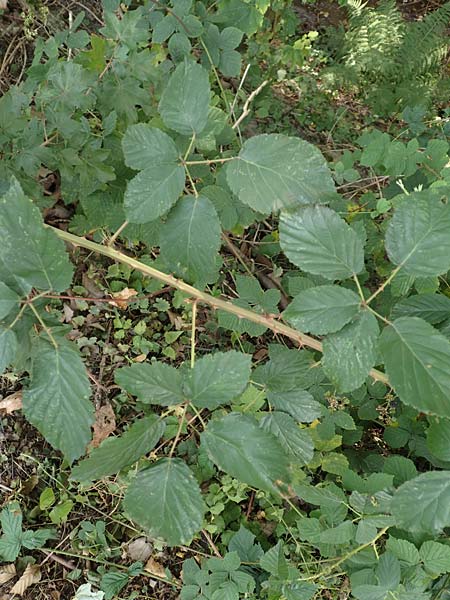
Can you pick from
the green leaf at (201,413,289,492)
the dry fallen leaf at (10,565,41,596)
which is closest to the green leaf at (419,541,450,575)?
the green leaf at (201,413,289,492)

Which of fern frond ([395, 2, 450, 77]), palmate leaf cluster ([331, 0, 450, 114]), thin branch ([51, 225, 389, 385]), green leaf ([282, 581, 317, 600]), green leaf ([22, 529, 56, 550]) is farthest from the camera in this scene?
fern frond ([395, 2, 450, 77])

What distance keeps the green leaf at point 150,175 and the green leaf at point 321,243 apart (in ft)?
0.66

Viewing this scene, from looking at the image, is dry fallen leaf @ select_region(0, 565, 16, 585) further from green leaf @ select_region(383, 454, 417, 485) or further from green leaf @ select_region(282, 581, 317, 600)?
green leaf @ select_region(383, 454, 417, 485)

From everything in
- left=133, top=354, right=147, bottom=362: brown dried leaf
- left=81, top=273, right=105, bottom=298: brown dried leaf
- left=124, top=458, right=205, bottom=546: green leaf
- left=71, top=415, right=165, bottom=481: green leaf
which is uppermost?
left=71, top=415, right=165, bottom=481: green leaf

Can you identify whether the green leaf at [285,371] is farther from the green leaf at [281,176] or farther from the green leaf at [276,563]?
the green leaf at [276,563]

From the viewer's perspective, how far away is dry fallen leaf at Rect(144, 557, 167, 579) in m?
1.80

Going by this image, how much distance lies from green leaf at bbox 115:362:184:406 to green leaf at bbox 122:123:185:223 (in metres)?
0.25

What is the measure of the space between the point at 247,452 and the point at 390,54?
3.55 meters

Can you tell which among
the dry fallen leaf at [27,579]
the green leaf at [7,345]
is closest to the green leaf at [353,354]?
the green leaf at [7,345]

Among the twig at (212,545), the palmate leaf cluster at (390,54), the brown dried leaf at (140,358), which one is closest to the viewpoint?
the twig at (212,545)

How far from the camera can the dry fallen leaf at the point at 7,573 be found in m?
1.68

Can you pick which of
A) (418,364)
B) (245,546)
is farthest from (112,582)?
(418,364)

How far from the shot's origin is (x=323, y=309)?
2.76ft

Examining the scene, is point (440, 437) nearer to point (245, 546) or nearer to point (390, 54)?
point (245, 546)
